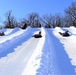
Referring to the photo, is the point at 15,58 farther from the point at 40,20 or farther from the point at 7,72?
the point at 40,20

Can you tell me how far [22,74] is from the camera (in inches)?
219

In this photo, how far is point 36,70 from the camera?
5.45m

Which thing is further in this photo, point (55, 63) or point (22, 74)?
point (55, 63)

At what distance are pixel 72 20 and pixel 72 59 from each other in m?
46.9

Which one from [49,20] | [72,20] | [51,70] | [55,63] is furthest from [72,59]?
[49,20]

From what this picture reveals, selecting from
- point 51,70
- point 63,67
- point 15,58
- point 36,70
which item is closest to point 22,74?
point 36,70

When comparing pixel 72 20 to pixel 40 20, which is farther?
pixel 40 20

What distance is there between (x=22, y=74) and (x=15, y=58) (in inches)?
80.3

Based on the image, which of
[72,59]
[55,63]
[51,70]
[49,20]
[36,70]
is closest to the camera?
[36,70]

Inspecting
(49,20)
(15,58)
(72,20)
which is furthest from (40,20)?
(15,58)

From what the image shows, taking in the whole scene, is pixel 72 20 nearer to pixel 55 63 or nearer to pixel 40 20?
pixel 40 20

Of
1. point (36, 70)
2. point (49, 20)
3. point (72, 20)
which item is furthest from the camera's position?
point (49, 20)

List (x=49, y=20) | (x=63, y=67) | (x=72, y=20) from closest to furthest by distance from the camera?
(x=63, y=67)
(x=72, y=20)
(x=49, y=20)

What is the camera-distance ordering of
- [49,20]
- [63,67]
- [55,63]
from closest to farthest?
[63,67]
[55,63]
[49,20]
